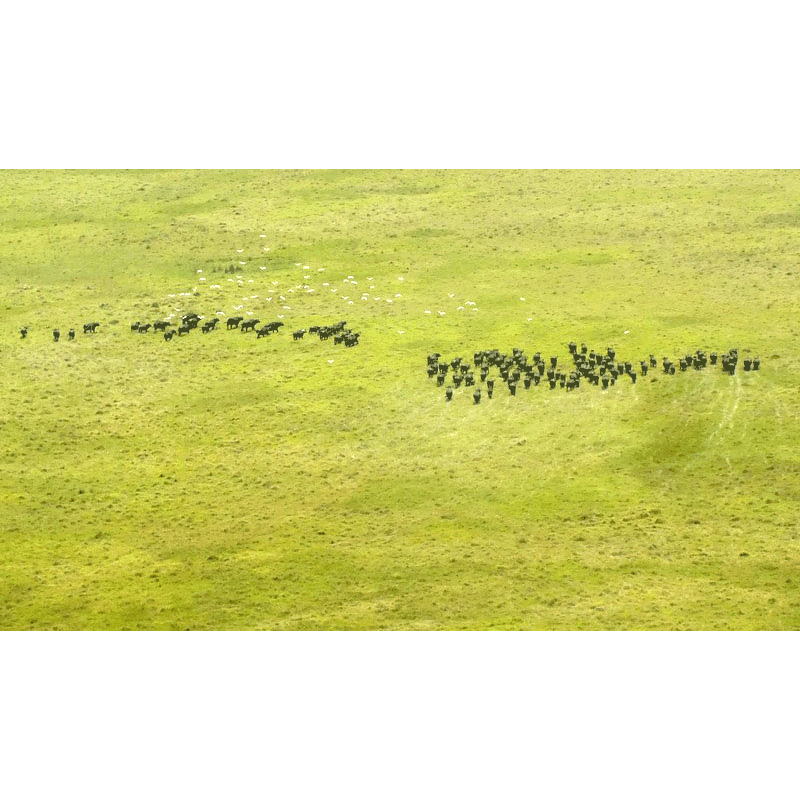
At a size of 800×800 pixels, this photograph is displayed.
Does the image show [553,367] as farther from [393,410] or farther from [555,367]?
[393,410]

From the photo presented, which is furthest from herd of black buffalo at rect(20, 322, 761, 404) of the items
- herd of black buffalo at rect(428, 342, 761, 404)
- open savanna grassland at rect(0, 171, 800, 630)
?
open savanna grassland at rect(0, 171, 800, 630)

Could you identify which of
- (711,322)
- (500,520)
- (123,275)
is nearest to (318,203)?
(123,275)

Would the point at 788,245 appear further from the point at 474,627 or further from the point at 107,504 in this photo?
the point at 107,504

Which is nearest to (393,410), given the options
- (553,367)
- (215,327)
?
(553,367)

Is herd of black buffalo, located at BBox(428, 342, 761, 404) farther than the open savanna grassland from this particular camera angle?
Yes

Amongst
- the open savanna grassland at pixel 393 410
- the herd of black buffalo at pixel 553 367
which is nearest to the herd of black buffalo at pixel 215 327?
the open savanna grassland at pixel 393 410

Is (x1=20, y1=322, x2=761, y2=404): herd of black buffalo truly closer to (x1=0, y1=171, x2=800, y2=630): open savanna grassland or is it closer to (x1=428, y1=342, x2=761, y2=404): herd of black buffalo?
(x1=428, y1=342, x2=761, y2=404): herd of black buffalo
